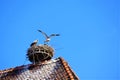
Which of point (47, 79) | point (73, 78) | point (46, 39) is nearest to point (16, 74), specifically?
point (47, 79)

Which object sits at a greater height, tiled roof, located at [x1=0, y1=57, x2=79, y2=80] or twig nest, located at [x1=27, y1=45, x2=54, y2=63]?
twig nest, located at [x1=27, y1=45, x2=54, y2=63]

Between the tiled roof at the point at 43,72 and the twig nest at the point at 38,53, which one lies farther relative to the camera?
the twig nest at the point at 38,53

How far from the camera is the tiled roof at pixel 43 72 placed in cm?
1677

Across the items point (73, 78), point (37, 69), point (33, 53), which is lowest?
point (73, 78)

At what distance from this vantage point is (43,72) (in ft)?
57.0

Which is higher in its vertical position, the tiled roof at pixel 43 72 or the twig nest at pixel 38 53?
the twig nest at pixel 38 53

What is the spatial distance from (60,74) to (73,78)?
74cm

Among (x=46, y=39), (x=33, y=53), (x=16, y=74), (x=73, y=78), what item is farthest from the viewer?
(x=46, y=39)

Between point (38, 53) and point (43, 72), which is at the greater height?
point (38, 53)

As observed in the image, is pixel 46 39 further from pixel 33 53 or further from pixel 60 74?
pixel 60 74

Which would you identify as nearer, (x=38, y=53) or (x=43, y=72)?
(x=43, y=72)

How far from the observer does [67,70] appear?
1702cm

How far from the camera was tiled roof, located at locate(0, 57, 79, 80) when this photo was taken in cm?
1677

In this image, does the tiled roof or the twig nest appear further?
the twig nest
